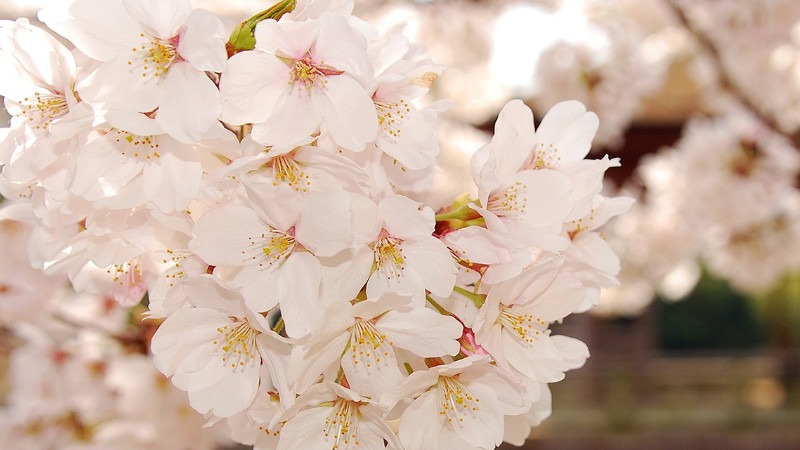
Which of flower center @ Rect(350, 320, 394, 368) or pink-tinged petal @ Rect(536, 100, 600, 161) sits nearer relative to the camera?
flower center @ Rect(350, 320, 394, 368)

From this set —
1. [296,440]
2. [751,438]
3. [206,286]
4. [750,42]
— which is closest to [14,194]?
[206,286]

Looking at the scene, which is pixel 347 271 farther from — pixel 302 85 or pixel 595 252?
pixel 595 252

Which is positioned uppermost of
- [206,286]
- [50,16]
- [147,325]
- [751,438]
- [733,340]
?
[50,16]

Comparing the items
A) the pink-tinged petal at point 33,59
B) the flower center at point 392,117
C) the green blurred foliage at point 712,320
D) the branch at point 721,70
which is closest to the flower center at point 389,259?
the flower center at point 392,117

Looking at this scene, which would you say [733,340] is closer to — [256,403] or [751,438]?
[751,438]

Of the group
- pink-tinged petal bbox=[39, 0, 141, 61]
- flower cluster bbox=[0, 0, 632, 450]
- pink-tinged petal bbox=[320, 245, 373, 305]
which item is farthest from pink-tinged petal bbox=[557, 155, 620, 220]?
pink-tinged petal bbox=[39, 0, 141, 61]

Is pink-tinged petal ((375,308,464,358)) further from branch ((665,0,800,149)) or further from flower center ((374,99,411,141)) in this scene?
branch ((665,0,800,149))
